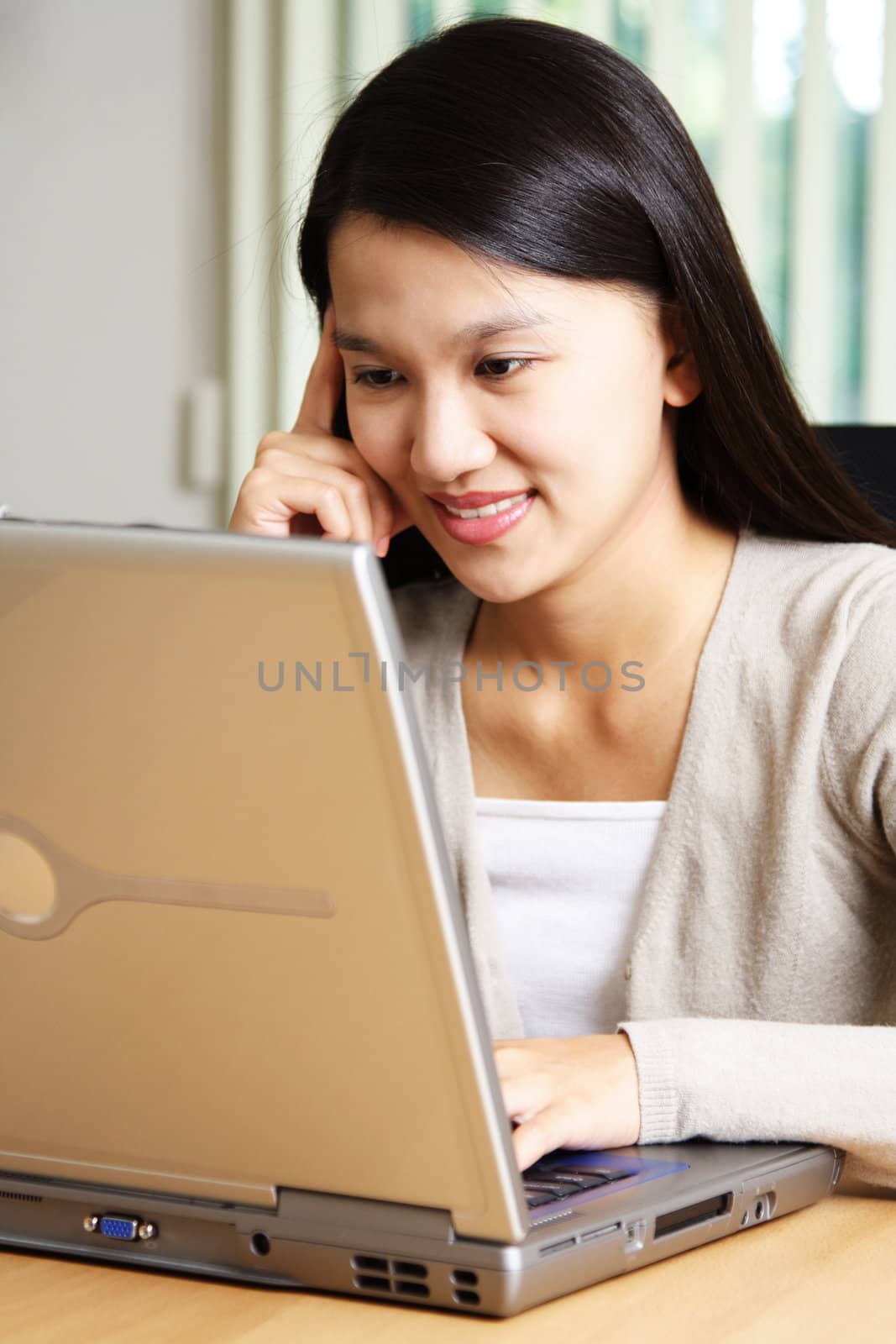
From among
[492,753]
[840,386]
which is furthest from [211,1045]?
[840,386]

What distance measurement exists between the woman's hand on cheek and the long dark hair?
506mm

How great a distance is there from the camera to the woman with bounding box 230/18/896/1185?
1065 millimetres

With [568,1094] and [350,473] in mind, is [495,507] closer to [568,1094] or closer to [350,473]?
[350,473]

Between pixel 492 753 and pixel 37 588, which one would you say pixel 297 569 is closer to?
pixel 37 588

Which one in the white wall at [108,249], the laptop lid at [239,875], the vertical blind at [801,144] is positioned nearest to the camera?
the laptop lid at [239,875]

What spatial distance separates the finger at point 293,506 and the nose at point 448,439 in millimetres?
170

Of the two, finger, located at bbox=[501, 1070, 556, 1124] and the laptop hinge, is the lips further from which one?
the laptop hinge

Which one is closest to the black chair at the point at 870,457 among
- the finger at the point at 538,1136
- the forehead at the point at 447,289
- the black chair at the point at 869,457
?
the black chair at the point at 869,457

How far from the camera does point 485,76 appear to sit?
3.54 ft

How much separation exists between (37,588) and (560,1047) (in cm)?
40

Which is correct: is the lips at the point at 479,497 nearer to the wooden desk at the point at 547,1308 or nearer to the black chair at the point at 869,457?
the black chair at the point at 869,457

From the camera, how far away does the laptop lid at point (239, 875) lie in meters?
0.59

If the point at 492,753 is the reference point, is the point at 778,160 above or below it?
above

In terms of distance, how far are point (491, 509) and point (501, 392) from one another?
0.09 meters
